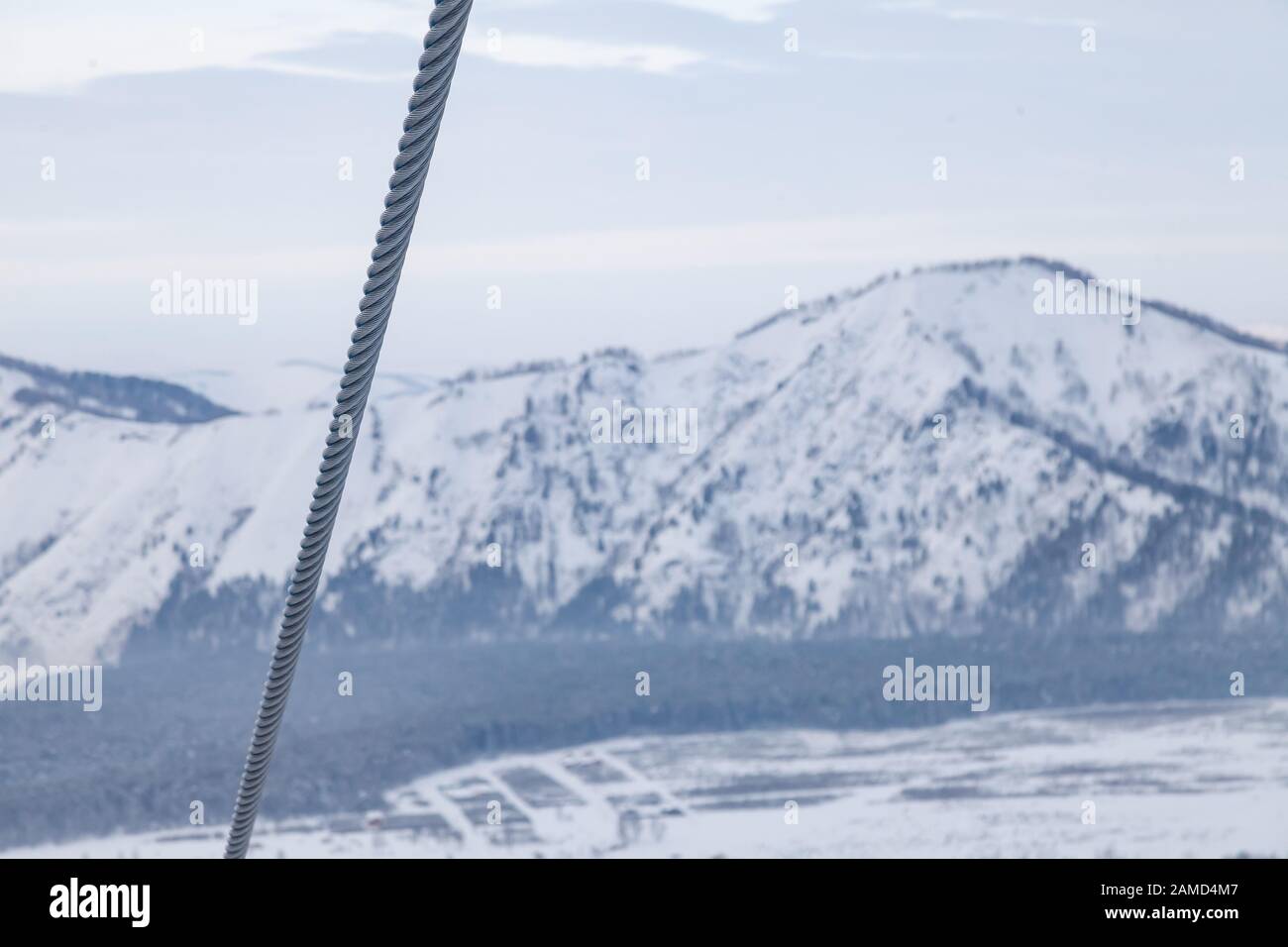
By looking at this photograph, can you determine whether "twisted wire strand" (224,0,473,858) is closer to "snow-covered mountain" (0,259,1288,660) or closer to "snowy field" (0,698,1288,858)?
"snowy field" (0,698,1288,858)

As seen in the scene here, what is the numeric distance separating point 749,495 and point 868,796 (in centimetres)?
1373

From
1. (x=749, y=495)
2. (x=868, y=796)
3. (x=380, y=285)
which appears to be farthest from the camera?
(x=749, y=495)

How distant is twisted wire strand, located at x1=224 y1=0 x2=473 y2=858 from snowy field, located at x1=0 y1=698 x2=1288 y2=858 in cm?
2409

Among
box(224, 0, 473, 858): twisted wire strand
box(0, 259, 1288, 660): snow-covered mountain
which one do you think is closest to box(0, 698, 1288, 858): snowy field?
box(0, 259, 1288, 660): snow-covered mountain

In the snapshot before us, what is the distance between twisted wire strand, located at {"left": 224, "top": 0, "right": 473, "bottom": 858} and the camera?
92cm

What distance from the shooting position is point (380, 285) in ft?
3.19

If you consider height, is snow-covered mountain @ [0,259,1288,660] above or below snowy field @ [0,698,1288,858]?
above

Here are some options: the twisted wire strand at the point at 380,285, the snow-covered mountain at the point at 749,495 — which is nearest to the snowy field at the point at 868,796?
the snow-covered mountain at the point at 749,495

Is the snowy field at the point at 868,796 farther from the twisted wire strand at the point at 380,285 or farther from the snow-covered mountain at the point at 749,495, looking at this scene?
the twisted wire strand at the point at 380,285

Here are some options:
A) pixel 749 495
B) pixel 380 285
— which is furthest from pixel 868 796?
pixel 380 285

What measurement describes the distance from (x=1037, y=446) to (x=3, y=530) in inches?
1004

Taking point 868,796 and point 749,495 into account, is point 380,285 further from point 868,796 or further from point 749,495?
point 749,495

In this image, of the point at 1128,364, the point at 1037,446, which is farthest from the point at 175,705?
the point at 1128,364

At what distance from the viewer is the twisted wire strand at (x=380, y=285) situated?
920 millimetres
